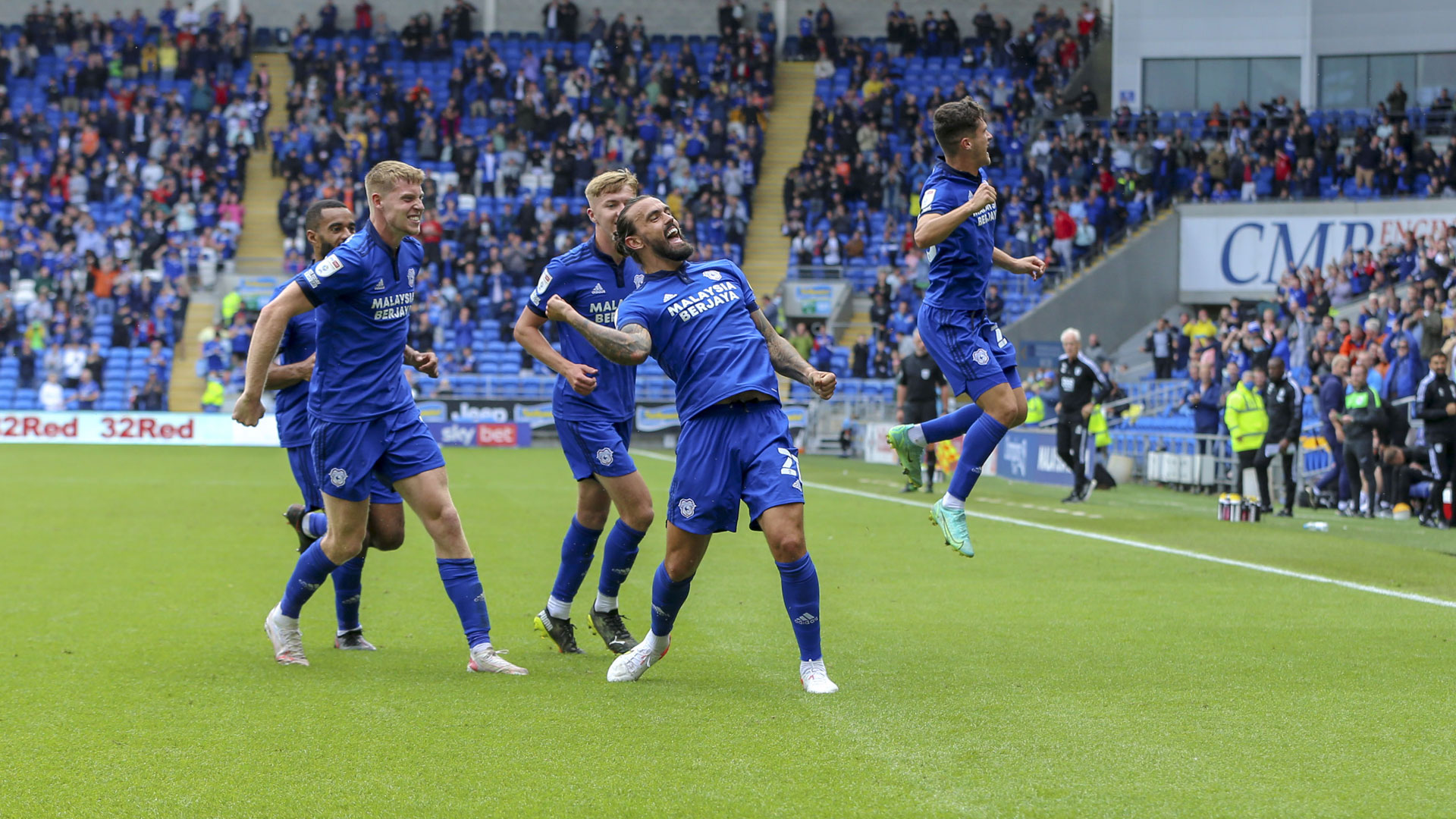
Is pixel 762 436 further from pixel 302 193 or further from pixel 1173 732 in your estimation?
pixel 302 193

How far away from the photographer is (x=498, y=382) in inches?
1307

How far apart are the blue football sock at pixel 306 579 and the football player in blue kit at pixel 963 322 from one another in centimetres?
306

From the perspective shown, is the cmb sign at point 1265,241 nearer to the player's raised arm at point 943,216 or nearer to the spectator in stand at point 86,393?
the player's raised arm at point 943,216

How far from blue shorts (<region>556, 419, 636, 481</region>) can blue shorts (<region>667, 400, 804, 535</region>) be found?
3.71 ft

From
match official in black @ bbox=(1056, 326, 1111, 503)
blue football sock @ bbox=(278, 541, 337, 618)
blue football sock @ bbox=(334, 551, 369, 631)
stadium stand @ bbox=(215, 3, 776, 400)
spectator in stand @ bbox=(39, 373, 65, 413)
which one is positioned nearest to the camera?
blue football sock @ bbox=(278, 541, 337, 618)

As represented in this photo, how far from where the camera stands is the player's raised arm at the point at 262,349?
614 centimetres

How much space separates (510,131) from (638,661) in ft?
116

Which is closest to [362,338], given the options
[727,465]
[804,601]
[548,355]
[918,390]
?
[548,355]

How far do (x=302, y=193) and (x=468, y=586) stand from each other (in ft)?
111

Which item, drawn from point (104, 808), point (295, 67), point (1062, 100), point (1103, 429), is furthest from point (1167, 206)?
point (104, 808)

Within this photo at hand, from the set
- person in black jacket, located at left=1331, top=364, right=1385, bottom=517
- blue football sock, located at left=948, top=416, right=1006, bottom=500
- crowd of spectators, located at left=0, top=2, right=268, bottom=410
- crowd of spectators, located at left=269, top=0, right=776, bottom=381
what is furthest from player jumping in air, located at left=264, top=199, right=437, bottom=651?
crowd of spectators, located at left=0, top=2, right=268, bottom=410

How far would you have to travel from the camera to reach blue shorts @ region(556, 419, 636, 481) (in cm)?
716

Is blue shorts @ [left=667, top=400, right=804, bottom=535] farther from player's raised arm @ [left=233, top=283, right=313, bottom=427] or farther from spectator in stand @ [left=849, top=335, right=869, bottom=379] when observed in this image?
spectator in stand @ [left=849, top=335, right=869, bottom=379]

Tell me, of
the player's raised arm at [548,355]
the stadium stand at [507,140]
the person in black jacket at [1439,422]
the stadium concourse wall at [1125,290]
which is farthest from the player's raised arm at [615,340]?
the stadium concourse wall at [1125,290]
